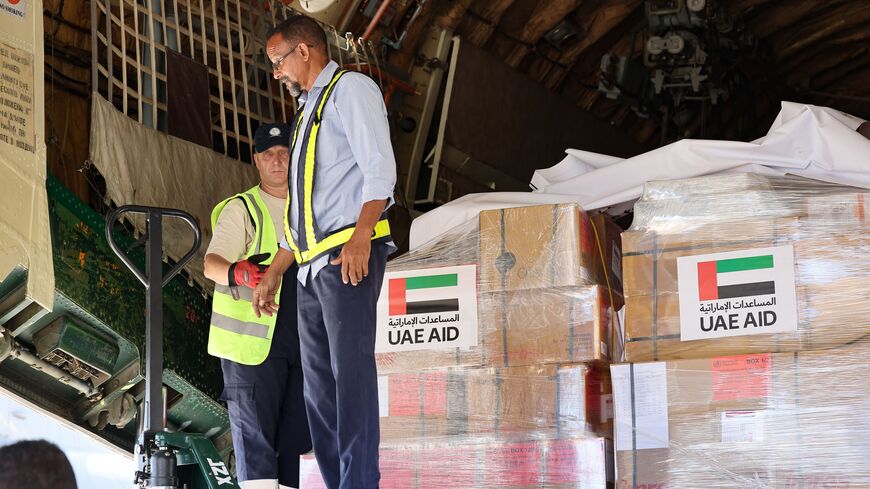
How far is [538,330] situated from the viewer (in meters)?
4.52

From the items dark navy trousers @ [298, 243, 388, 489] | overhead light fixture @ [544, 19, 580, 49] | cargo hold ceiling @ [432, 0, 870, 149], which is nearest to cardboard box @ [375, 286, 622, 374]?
dark navy trousers @ [298, 243, 388, 489]

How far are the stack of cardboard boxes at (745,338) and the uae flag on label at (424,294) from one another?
2.29ft

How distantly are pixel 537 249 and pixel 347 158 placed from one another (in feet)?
3.50

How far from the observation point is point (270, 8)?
6684 mm

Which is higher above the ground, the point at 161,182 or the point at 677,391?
the point at 161,182

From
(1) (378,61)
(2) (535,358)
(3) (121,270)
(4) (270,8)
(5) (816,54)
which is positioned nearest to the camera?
(2) (535,358)

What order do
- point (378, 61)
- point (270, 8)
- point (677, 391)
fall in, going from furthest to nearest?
1. point (378, 61)
2. point (270, 8)
3. point (677, 391)

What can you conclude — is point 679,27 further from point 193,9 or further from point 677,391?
point 677,391

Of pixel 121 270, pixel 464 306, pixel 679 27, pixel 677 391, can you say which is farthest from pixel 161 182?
pixel 679 27

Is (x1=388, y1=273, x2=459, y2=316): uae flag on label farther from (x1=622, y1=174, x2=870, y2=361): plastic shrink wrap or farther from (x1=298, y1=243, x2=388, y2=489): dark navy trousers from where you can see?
(x1=298, y1=243, x2=388, y2=489): dark navy trousers

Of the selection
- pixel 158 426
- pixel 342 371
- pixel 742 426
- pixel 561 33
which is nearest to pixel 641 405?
pixel 742 426

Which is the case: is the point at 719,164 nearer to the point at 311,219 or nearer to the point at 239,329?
the point at 311,219

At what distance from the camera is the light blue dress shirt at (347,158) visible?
370 centimetres

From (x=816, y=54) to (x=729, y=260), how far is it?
19.9 feet
